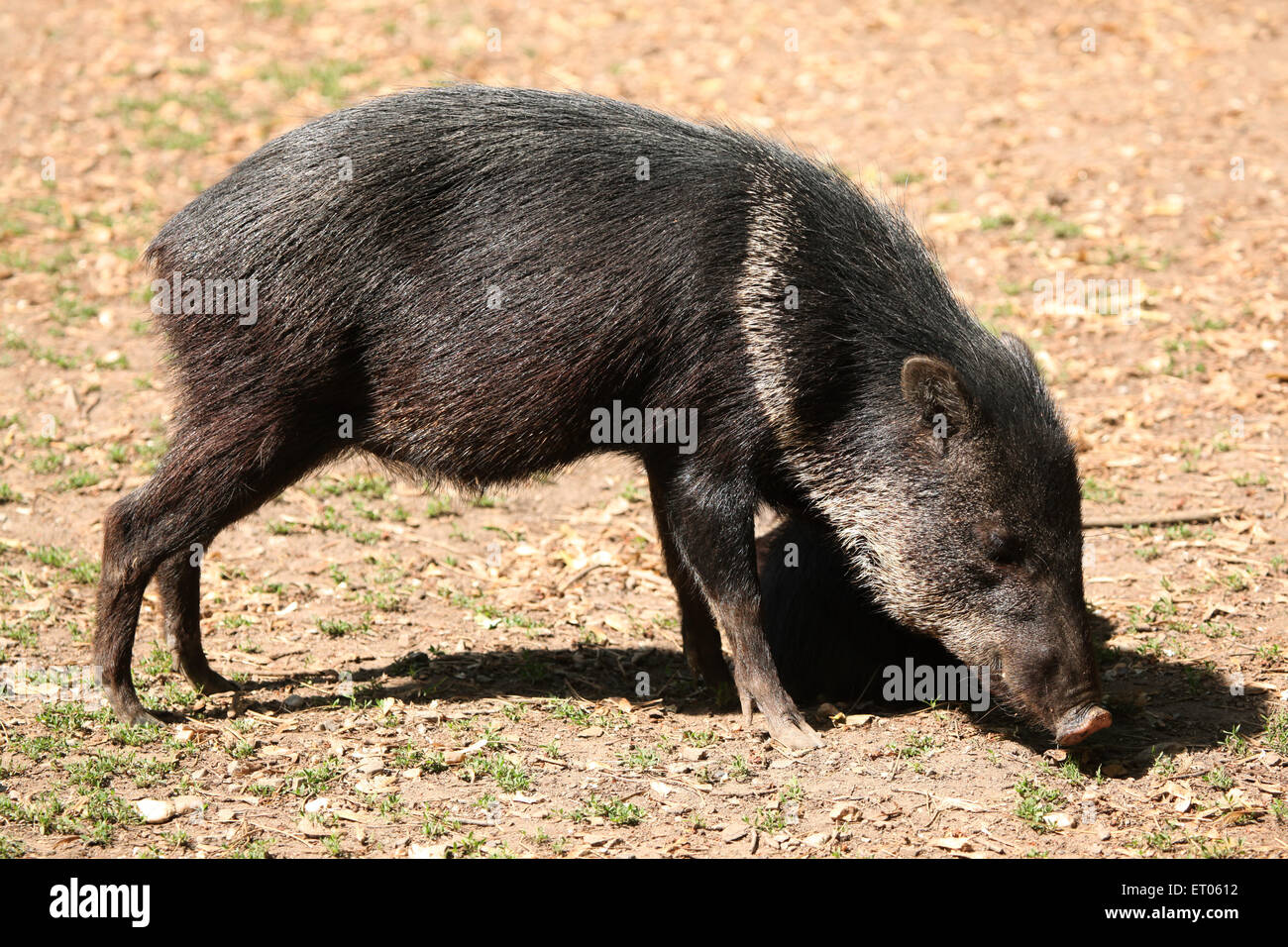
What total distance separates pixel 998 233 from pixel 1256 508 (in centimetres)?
383

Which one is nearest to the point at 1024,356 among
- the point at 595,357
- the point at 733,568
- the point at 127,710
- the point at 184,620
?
the point at 733,568

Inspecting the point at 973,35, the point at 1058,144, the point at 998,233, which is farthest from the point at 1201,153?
the point at 973,35

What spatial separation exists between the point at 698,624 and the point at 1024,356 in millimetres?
1905

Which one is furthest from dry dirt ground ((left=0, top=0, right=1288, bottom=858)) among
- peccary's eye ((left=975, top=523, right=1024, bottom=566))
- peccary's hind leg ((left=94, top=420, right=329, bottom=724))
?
A: peccary's eye ((left=975, top=523, right=1024, bottom=566))

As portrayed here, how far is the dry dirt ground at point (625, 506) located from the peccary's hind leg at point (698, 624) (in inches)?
5.4

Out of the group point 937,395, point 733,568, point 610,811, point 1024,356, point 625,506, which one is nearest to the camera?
point 610,811

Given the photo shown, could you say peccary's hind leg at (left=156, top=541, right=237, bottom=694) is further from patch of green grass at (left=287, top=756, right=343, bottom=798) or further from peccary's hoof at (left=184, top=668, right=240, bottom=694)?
patch of green grass at (left=287, top=756, right=343, bottom=798)

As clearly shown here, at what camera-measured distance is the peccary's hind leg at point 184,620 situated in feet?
18.8

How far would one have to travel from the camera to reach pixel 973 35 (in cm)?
1352

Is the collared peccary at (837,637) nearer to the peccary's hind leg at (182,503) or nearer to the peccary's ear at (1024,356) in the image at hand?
the peccary's ear at (1024,356)

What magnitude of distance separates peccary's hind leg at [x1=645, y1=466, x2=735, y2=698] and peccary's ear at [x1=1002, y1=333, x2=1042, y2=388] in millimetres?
1708

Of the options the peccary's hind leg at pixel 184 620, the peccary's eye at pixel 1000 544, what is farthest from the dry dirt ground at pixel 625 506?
the peccary's eye at pixel 1000 544

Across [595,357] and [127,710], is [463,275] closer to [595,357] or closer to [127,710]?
[595,357]

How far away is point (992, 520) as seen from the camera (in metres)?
5.20
